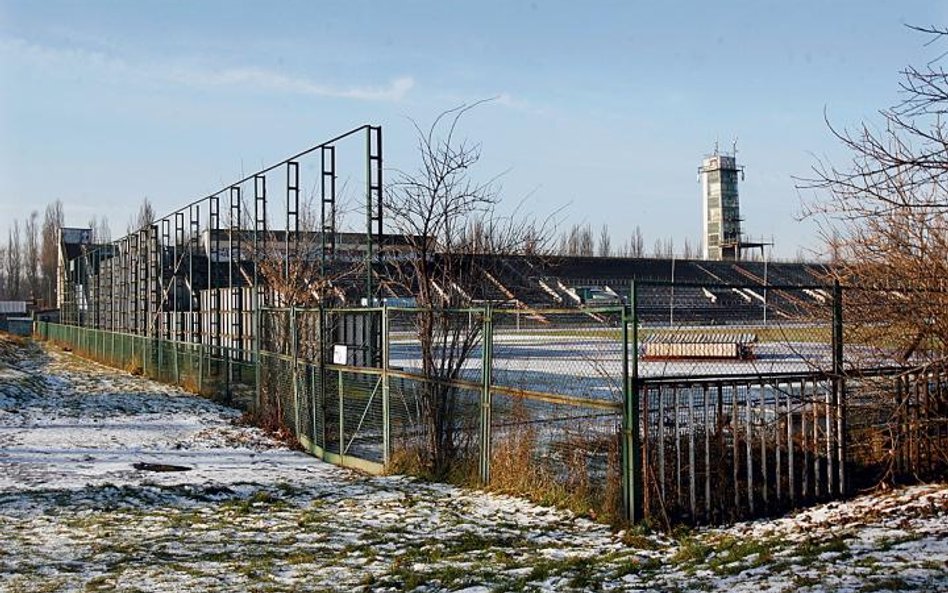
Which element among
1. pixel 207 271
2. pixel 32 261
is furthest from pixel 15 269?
pixel 207 271

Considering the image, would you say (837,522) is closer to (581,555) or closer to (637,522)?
(637,522)

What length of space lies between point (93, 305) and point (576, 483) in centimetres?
4619

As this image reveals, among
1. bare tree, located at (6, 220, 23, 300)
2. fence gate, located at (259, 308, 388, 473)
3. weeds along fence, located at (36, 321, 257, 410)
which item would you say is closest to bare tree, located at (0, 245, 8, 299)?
bare tree, located at (6, 220, 23, 300)

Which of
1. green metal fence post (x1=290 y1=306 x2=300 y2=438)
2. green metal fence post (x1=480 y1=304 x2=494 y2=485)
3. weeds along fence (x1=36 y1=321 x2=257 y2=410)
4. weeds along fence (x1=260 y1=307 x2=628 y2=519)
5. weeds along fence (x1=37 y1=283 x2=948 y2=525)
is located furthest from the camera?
weeds along fence (x1=36 y1=321 x2=257 y2=410)

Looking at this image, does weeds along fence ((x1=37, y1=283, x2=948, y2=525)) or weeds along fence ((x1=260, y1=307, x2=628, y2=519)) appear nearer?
weeds along fence ((x1=37, y1=283, x2=948, y2=525))

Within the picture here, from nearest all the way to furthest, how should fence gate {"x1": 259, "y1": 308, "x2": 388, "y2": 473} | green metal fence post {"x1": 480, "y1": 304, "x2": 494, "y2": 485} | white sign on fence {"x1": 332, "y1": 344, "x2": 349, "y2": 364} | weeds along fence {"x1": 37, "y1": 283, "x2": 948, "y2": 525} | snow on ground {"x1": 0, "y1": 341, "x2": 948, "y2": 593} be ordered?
snow on ground {"x1": 0, "y1": 341, "x2": 948, "y2": 593} → weeds along fence {"x1": 37, "y1": 283, "x2": 948, "y2": 525} → green metal fence post {"x1": 480, "y1": 304, "x2": 494, "y2": 485} → fence gate {"x1": 259, "y1": 308, "x2": 388, "y2": 473} → white sign on fence {"x1": 332, "y1": 344, "x2": 349, "y2": 364}

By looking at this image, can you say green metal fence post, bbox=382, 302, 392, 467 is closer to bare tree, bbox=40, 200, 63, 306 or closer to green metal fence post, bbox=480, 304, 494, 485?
green metal fence post, bbox=480, 304, 494, 485

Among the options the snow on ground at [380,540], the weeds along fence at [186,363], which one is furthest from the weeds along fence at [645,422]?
the weeds along fence at [186,363]

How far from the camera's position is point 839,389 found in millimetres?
9094

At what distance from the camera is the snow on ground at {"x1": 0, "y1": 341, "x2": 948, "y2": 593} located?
6445mm

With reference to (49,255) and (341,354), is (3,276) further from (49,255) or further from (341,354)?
(341,354)

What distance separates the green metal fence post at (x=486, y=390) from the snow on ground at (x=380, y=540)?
1.50ft

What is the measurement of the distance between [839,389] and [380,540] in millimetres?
4548

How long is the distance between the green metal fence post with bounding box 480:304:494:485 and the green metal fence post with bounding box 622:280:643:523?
200 cm
